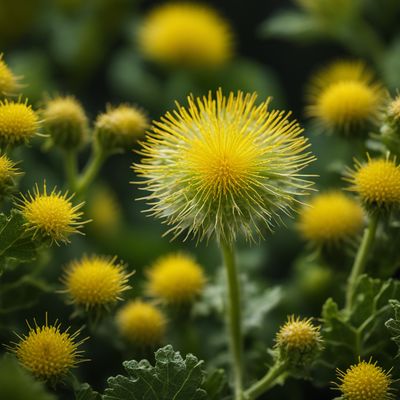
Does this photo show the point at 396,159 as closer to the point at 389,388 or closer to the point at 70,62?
the point at 389,388

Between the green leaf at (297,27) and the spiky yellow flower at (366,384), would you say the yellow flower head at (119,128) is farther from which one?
the green leaf at (297,27)

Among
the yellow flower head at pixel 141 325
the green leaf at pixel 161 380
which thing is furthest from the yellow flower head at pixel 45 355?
the yellow flower head at pixel 141 325

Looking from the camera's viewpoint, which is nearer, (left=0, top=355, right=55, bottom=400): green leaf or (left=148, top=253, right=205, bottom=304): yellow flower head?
(left=0, top=355, right=55, bottom=400): green leaf

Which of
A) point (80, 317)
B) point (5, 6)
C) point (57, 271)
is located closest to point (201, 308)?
point (80, 317)

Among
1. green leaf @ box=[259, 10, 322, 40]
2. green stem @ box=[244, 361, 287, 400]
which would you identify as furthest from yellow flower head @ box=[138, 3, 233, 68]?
green stem @ box=[244, 361, 287, 400]

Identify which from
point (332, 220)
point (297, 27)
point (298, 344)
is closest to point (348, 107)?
point (332, 220)

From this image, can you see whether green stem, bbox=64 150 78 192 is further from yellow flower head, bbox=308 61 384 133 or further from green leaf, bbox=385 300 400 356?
green leaf, bbox=385 300 400 356
